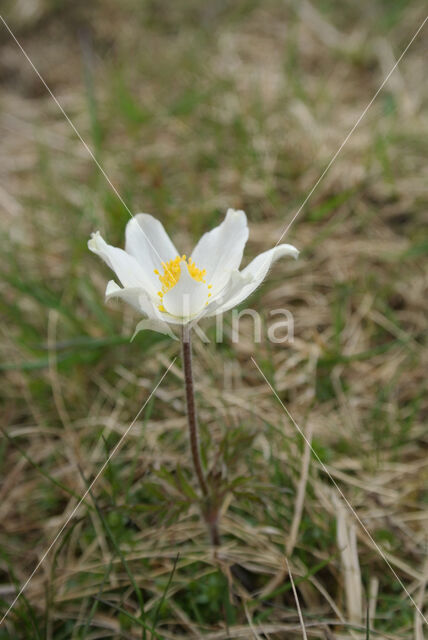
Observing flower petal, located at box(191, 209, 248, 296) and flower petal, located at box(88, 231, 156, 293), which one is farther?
flower petal, located at box(191, 209, 248, 296)

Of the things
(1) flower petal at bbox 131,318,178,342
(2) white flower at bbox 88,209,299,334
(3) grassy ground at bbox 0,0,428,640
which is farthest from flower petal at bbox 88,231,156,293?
(3) grassy ground at bbox 0,0,428,640

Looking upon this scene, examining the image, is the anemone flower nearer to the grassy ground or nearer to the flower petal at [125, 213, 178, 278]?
the flower petal at [125, 213, 178, 278]

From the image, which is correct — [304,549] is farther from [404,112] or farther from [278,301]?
[404,112]

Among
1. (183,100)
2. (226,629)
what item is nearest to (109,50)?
(183,100)

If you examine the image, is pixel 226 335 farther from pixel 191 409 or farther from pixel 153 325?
pixel 153 325

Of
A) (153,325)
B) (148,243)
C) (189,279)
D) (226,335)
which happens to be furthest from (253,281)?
(226,335)

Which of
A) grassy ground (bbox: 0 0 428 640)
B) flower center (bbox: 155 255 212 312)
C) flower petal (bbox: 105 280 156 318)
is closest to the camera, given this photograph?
flower petal (bbox: 105 280 156 318)
